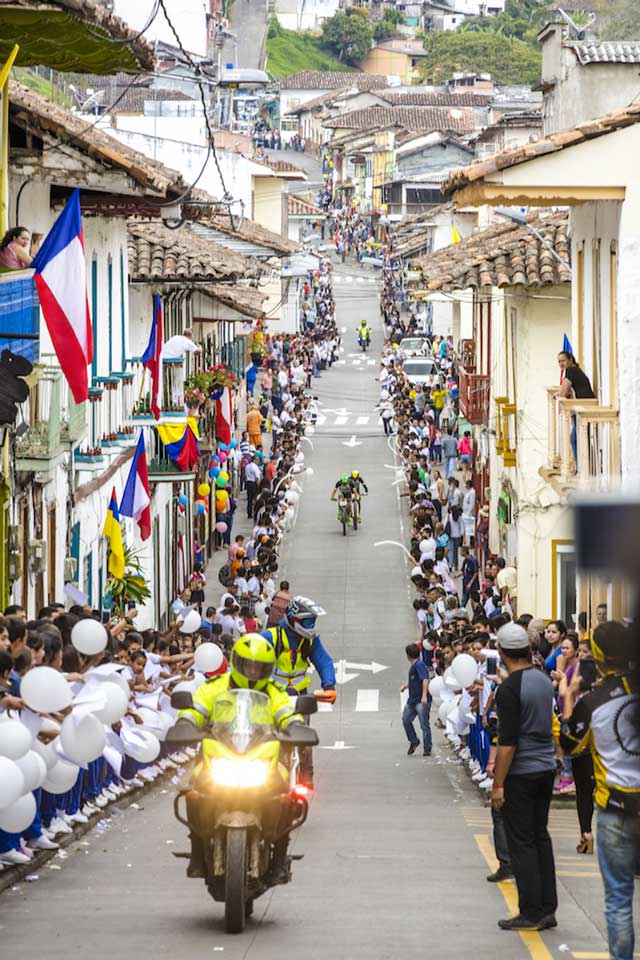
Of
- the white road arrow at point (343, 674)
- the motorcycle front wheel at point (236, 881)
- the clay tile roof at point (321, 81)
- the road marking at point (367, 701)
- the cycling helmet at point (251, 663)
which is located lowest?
the road marking at point (367, 701)

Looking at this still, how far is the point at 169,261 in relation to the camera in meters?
33.6

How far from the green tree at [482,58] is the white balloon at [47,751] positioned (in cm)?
14563

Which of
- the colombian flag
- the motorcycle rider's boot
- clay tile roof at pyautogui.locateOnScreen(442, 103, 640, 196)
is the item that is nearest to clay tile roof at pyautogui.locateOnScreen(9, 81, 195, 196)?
clay tile roof at pyautogui.locateOnScreen(442, 103, 640, 196)

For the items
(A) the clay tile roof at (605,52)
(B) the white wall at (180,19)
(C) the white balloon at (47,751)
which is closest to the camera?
(C) the white balloon at (47,751)

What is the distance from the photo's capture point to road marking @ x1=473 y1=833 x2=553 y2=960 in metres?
9.91

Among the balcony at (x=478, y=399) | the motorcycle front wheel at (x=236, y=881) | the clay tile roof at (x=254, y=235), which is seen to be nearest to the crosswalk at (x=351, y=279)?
the clay tile roof at (x=254, y=235)

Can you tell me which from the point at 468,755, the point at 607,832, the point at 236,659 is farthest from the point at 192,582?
the point at 607,832

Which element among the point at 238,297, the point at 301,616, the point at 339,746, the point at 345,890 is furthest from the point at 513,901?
the point at 238,297

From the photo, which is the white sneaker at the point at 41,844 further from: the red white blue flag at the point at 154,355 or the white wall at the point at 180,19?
the white wall at the point at 180,19

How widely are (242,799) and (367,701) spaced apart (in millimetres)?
22291

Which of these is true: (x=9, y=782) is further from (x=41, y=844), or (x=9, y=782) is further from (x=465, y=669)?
(x=465, y=669)

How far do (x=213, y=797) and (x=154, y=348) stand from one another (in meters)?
20.4

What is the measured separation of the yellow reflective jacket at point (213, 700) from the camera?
1080 cm

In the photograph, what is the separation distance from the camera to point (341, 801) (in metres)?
18.3
